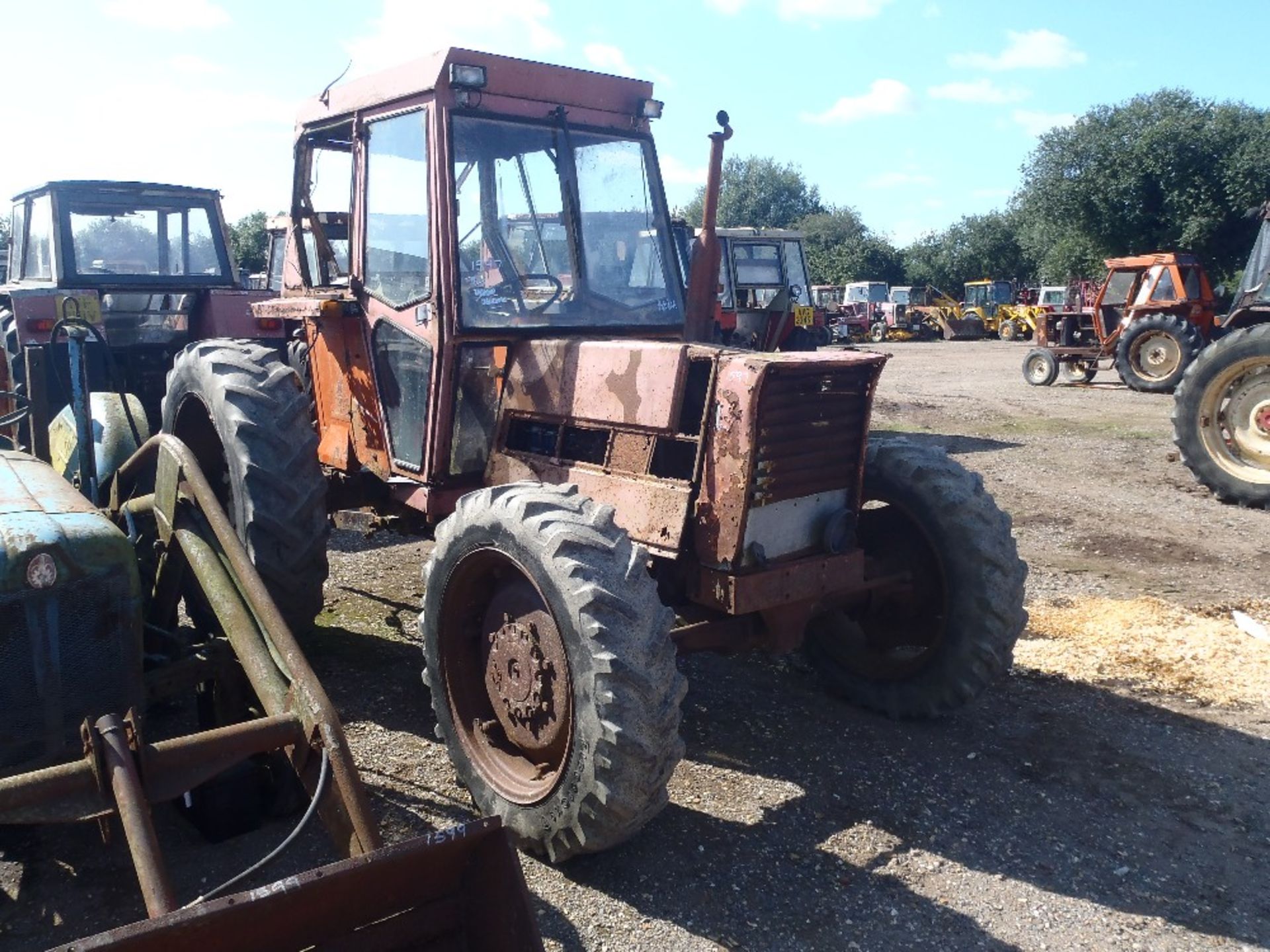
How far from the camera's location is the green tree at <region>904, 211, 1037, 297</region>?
159 ft

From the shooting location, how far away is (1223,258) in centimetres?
3134

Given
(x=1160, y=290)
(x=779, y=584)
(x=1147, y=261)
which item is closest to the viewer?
(x=779, y=584)

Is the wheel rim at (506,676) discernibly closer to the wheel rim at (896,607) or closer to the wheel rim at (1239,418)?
the wheel rim at (896,607)

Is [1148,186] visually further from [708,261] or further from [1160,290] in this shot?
[708,261]

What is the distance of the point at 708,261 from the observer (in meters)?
4.14

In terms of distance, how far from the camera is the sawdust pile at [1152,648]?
5.02 m

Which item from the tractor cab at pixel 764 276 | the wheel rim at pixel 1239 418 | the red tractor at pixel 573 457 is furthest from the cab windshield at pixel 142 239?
the wheel rim at pixel 1239 418

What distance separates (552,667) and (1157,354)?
16.3 metres

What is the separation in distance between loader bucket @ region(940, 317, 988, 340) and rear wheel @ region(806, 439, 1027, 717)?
113 ft

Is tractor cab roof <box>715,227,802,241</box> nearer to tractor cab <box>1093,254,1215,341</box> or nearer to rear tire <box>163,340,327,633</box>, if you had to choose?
tractor cab <box>1093,254,1215,341</box>

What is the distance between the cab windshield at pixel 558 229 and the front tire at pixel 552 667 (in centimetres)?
109

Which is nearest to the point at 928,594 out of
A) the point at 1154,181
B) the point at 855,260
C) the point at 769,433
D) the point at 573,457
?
the point at 769,433

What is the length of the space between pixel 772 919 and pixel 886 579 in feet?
5.07

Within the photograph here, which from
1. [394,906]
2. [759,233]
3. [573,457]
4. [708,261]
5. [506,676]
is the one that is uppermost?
[759,233]
